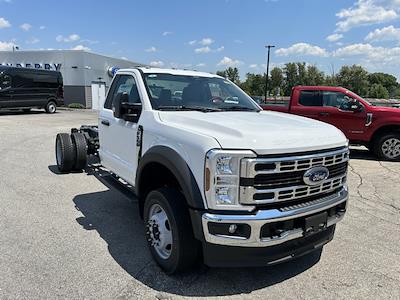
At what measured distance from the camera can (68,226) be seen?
4.73 metres

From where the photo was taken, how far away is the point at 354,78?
70.1 meters

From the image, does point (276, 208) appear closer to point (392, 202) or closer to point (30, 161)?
point (392, 202)

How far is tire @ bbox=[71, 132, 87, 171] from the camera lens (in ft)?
24.1

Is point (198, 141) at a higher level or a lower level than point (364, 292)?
higher

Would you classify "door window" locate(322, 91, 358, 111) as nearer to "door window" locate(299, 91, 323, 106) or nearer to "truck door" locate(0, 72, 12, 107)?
"door window" locate(299, 91, 323, 106)

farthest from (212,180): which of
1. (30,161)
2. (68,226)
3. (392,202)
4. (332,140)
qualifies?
(30,161)

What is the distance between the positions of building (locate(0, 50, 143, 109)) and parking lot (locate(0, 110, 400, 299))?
1013 inches

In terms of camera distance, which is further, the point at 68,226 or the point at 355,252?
the point at 68,226

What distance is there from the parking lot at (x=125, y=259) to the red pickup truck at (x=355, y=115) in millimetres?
3971

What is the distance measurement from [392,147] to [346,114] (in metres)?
1.47

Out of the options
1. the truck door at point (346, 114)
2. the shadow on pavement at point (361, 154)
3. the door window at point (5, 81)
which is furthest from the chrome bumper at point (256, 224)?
the door window at point (5, 81)

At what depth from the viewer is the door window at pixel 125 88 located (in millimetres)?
4599

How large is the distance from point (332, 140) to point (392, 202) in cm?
350

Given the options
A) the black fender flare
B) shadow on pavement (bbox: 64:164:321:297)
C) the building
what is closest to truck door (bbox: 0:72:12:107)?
the building
